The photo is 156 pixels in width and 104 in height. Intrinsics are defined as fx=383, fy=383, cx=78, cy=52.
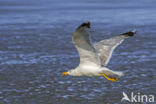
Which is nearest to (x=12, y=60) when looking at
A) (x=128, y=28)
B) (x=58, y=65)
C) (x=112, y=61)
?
(x=58, y=65)

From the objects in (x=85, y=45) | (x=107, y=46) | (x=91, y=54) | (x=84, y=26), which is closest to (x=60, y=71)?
(x=107, y=46)

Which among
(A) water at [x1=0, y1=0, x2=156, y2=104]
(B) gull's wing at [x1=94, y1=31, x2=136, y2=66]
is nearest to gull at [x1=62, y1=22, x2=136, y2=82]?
(B) gull's wing at [x1=94, y1=31, x2=136, y2=66]

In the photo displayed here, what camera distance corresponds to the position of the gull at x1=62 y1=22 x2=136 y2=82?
810 cm

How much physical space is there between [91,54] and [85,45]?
25.1 inches

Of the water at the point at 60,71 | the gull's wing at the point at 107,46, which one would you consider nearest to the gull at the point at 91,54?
the gull's wing at the point at 107,46

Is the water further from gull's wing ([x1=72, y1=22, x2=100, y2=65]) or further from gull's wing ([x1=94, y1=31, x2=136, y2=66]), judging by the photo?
gull's wing ([x1=94, y1=31, x2=136, y2=66])

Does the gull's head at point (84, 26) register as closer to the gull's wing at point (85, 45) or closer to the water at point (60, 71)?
the gull's wing at point (85, 45)

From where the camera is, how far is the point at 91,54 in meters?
9.04

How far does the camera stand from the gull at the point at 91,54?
26.6 feet

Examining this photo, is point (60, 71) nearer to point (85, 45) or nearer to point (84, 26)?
point (85, 45)

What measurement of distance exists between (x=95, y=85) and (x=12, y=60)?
200 inches

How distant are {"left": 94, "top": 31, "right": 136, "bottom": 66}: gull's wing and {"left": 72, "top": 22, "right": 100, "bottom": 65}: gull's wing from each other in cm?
41

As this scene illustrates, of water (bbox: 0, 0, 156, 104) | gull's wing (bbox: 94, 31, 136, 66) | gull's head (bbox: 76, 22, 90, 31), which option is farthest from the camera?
water (bbox: 0, 0, 156, 104)

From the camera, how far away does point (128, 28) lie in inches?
1008
